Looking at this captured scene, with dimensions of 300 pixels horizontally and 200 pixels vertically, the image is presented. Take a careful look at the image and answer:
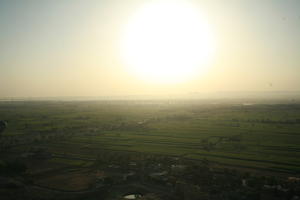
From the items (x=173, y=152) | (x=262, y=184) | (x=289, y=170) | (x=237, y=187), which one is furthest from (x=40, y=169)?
(x=289, y=170)

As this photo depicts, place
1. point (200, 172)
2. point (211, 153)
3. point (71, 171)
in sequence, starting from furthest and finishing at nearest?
1. point (211, 153)
2. point (71, 171)
3. point (200, 172)

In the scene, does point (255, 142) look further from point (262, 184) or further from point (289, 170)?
point (262, 184)

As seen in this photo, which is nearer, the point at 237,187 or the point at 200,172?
the point at 237,187

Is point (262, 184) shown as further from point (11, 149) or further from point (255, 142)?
point (11, 149)

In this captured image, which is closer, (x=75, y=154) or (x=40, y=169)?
(x=40, y=169)

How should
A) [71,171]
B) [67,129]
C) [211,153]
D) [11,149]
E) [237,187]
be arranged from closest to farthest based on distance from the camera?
[237,187] < [71,171] < [211,153] < [11,149] < [67,129]

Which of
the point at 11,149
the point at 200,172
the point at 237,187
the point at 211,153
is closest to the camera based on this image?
the point at 237,187

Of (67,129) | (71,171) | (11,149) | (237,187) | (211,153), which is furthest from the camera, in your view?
(67,129)

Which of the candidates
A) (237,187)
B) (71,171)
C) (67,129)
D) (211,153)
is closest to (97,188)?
(71,171)

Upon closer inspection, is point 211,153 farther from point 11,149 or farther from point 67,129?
point 67,129
